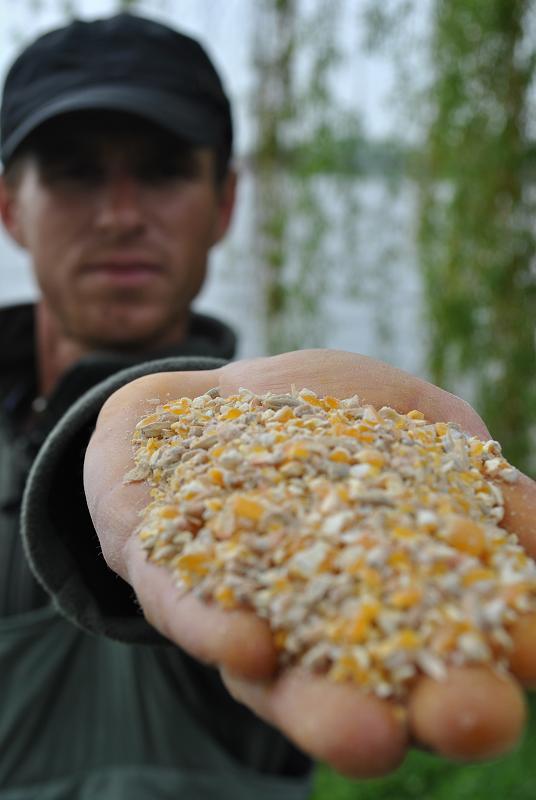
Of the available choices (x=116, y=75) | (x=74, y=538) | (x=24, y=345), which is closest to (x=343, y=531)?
(x=74, y=538)

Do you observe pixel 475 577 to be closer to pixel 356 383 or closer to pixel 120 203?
pixel 356 383

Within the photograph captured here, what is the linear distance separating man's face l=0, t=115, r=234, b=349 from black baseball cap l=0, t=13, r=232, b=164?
4cm

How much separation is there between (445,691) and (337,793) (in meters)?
1.51

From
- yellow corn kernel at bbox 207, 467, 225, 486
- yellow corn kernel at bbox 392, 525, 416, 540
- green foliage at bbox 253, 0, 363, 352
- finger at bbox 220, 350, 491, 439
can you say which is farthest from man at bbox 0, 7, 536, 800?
green foliage at bbox 253, 0, 363, 352

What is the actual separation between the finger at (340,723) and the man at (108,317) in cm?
70

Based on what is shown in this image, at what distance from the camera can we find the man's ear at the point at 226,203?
1.50 m

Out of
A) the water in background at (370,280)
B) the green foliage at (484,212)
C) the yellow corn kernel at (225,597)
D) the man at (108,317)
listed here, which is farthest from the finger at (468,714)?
the water in background at (370,280)

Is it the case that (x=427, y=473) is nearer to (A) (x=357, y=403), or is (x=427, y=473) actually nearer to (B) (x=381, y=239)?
(A) (x=357, y=403)

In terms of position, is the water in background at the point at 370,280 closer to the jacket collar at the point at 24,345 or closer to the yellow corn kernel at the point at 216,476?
Result: the jacket collar at the point at 24,345

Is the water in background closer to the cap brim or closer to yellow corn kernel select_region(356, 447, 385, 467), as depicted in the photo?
the cap brim

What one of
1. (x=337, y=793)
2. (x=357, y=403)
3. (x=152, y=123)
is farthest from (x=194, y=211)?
(x=337, y=793)

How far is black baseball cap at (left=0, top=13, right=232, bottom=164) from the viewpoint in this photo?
1.28 metres

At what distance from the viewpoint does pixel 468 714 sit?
1.30 feet

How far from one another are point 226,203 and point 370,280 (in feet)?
2.27
